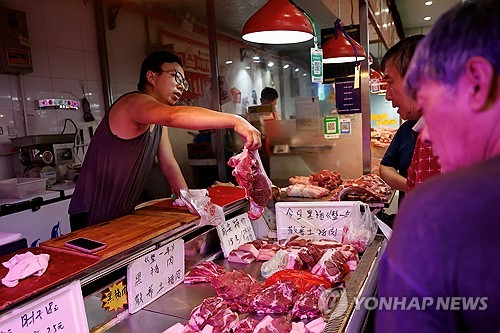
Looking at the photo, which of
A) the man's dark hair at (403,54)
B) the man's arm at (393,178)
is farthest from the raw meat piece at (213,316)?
the man's arm at (393,178)

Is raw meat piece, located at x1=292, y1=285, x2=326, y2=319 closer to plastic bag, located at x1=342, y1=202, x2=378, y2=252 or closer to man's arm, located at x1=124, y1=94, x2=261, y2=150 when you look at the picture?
plastic bag, located at x1=342, y1=202, x2=378, y2=252

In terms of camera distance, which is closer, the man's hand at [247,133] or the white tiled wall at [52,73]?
the man's hand at [247,133]

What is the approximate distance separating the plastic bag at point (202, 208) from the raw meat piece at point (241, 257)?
21 centimetres

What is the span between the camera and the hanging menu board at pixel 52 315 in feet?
4.25

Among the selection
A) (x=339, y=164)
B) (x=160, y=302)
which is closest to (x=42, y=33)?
(x=339, y=164)

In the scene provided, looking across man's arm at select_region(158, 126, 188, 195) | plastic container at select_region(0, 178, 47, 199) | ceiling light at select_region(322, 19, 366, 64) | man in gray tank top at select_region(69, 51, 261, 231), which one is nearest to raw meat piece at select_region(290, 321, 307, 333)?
man in gray tank top at select_region(69, 51, 261, 231)

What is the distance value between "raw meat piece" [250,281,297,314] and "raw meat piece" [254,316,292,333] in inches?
2.8

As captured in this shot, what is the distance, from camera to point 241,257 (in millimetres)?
2383

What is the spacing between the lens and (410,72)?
0.81 meters

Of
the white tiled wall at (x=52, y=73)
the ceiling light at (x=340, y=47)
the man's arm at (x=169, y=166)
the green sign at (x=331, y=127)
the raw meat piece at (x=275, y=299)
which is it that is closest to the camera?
the raw meat piece at (x=275, y=299)

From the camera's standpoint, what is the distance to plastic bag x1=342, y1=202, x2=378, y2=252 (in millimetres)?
2338

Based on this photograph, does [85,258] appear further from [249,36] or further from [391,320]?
[249,36]

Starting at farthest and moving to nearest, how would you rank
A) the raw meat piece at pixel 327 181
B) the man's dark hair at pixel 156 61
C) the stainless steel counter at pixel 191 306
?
the raw meat piece at pixel 327 181 → the man's dark hair at pixel 156 61 → the stainless steel counter at pixel 191 306

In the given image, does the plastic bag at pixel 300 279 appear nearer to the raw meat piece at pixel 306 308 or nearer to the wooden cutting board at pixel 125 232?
the raw meat piece at pixel 306 308
